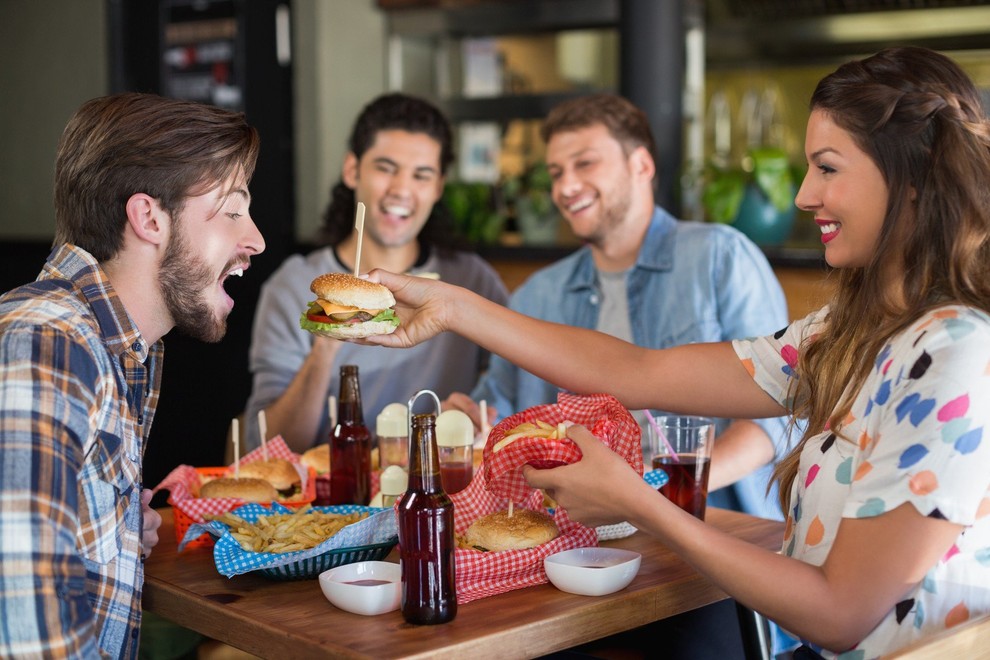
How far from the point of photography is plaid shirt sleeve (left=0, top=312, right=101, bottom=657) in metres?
1.39

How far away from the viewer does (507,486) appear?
71.7 inches

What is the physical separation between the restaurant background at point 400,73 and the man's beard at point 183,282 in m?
2.88

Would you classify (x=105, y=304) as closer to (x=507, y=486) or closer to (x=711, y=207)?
(x=507, y=486)

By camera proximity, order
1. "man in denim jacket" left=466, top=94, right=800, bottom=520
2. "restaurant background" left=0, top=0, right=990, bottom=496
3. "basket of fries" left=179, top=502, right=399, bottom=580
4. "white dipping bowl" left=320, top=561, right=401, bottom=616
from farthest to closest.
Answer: "restaurant background" left=0, top=0, right=990, bottom=496 → "man in denim jacket" left=466, top=94, right=800, bottom=520 → "basket of fries" left=179, top=502, right=399, bottom=580 → "white dipping bowl" left=320, top=561, right=401, bottom=616

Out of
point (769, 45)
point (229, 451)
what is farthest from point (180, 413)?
point (769, 45)

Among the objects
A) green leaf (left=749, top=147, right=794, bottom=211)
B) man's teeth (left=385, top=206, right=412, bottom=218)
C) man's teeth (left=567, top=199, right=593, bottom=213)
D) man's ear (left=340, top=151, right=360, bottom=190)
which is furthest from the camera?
green leaf (left=749, top=147, right=794, bottom=211)

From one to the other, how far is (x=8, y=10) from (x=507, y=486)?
568 centimetres

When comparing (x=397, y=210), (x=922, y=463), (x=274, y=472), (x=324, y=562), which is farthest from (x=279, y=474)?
(x=922, y=463)

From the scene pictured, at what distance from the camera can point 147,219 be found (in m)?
1.78

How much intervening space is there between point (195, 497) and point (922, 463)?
1.31 meters

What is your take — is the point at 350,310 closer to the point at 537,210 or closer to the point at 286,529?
the point at 286,529

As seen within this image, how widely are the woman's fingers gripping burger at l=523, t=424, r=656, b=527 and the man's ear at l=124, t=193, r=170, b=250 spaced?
2.29ft

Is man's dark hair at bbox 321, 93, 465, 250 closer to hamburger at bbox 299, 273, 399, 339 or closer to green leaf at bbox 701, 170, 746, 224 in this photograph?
green leaf at bbox 701, 170, 746, 224

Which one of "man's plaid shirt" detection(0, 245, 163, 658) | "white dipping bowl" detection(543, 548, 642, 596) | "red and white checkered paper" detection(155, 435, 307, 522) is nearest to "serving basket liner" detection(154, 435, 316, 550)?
"red and white checkered paper" detection(155, 435, 307, 522)
